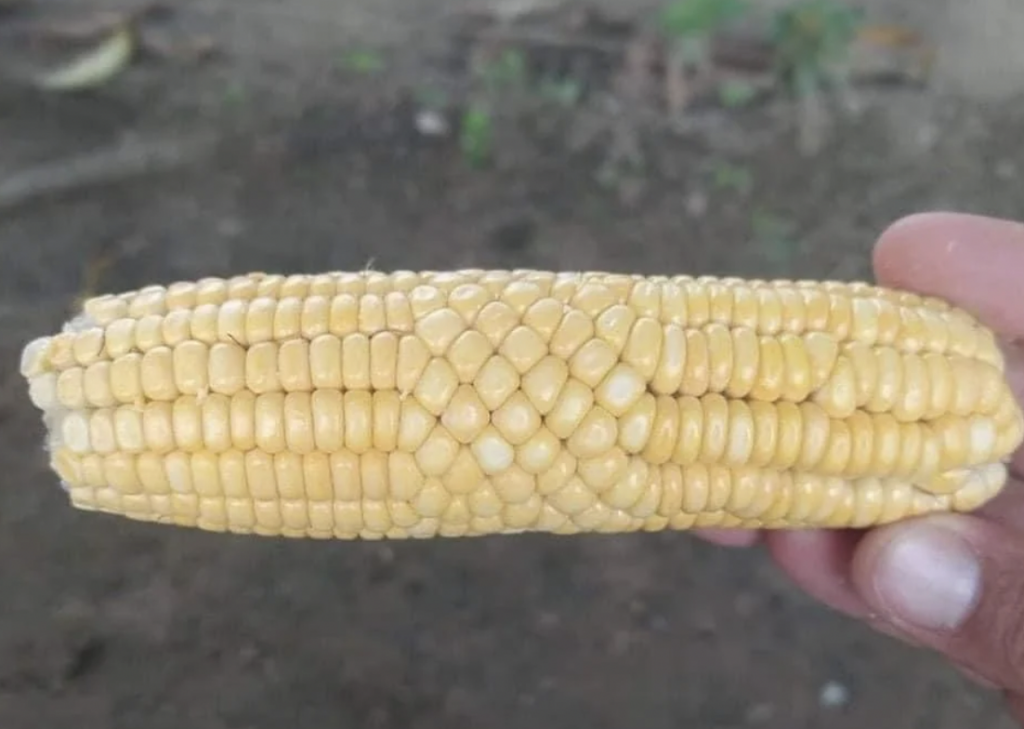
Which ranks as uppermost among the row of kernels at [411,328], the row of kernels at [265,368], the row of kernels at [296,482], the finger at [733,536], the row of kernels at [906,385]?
the row of kernels at [411,328]

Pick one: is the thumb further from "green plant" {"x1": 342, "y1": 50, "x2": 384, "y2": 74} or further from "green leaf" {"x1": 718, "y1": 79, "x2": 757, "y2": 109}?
"green plant" {"x1": 342, "y1": 50, "x2": 384, "y2": 74}

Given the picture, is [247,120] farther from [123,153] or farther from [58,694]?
[58,694]

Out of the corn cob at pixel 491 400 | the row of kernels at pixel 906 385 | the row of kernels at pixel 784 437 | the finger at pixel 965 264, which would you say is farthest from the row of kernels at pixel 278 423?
the finger at pixel 965 264

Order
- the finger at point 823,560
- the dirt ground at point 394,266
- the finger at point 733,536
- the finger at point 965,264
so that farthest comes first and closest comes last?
the dirt ground at point 394,266, the finger at point 733,536, the finger at point 823,560, the finger at point 965,264

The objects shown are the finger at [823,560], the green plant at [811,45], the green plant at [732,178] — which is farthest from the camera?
the green plant at [811,45]

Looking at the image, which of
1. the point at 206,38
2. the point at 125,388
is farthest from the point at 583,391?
the point at 206,38

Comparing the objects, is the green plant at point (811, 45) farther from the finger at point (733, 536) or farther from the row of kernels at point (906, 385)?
the row of kernels at point (906, 385)
